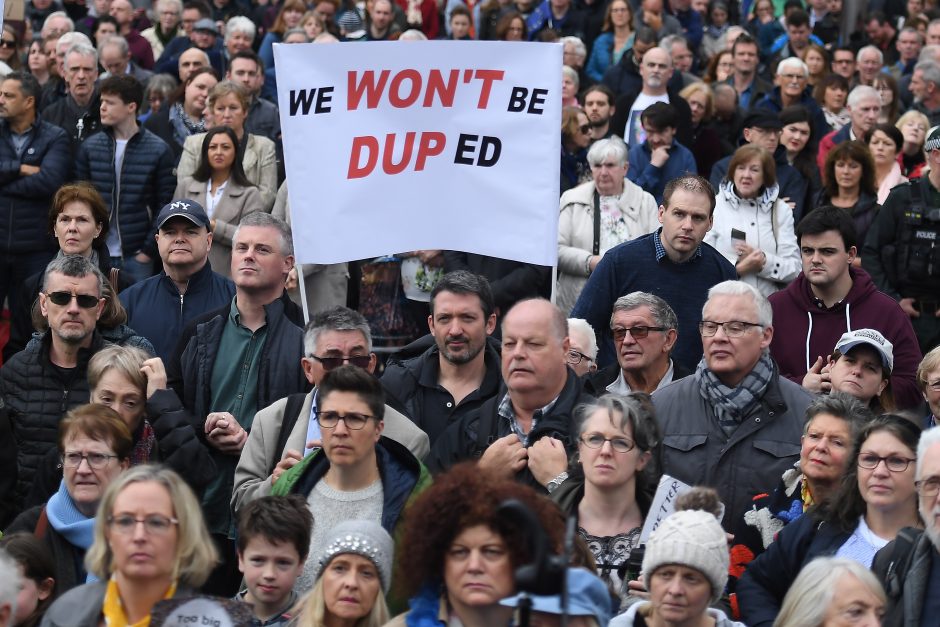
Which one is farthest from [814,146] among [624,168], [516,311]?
[516,311]

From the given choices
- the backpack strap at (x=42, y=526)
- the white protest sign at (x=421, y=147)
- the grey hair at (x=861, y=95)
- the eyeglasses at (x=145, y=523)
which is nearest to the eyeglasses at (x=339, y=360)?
the white protest sign at (x=421, y=147)

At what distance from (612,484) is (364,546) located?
3.33 feet

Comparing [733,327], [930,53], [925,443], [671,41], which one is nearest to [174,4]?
[671,41]

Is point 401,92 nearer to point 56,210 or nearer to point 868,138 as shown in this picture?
point 56,210

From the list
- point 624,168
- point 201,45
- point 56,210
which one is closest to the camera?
point 56,210

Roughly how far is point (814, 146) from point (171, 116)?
4911 mm

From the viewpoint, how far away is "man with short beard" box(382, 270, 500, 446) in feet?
26.9

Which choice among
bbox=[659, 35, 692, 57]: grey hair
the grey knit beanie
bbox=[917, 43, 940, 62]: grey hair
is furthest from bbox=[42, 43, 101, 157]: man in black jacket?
the grey knit beanie

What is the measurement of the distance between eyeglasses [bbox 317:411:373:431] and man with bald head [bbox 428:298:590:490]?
22.8 inches

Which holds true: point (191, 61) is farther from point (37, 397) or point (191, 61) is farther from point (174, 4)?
point (37, 397)

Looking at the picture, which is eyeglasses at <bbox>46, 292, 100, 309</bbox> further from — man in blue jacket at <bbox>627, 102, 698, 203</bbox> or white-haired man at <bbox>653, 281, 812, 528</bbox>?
man in blue jacket at <bbox>627, 102, 698, 203</bbox>

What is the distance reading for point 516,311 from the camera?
25.3 feet

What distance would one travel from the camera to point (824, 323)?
369 inches

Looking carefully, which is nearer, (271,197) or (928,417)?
(928,417)
